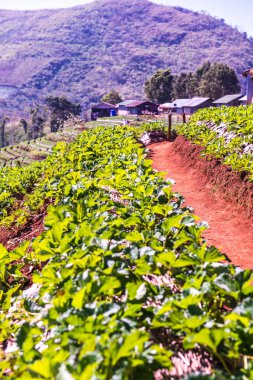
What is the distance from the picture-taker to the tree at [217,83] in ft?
337

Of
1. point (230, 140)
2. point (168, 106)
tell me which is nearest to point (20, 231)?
point (230, 140)

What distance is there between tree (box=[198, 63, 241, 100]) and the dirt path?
9143 cm

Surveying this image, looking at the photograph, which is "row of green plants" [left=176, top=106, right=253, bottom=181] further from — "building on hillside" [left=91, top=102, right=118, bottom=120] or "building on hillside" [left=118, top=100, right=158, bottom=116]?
"building on hillside" [left=91, top=102, right=118, bottom=120]

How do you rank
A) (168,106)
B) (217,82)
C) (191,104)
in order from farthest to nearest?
(217,82)
(168,106)
(191,104)

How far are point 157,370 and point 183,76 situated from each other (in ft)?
403

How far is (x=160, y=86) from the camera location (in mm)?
115688

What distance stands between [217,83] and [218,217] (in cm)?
9874

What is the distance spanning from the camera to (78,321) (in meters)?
3.26

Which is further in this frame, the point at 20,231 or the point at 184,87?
the point at 184,87

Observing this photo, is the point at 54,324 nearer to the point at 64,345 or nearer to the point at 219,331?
the point at 64,345

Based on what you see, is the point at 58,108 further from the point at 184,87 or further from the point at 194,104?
the point at 194,104

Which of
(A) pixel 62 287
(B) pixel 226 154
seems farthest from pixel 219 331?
(B) pixel 226 154

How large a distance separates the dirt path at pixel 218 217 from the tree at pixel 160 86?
101263mm

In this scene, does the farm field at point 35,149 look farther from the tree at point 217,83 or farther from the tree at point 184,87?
the tree at point 184,87
